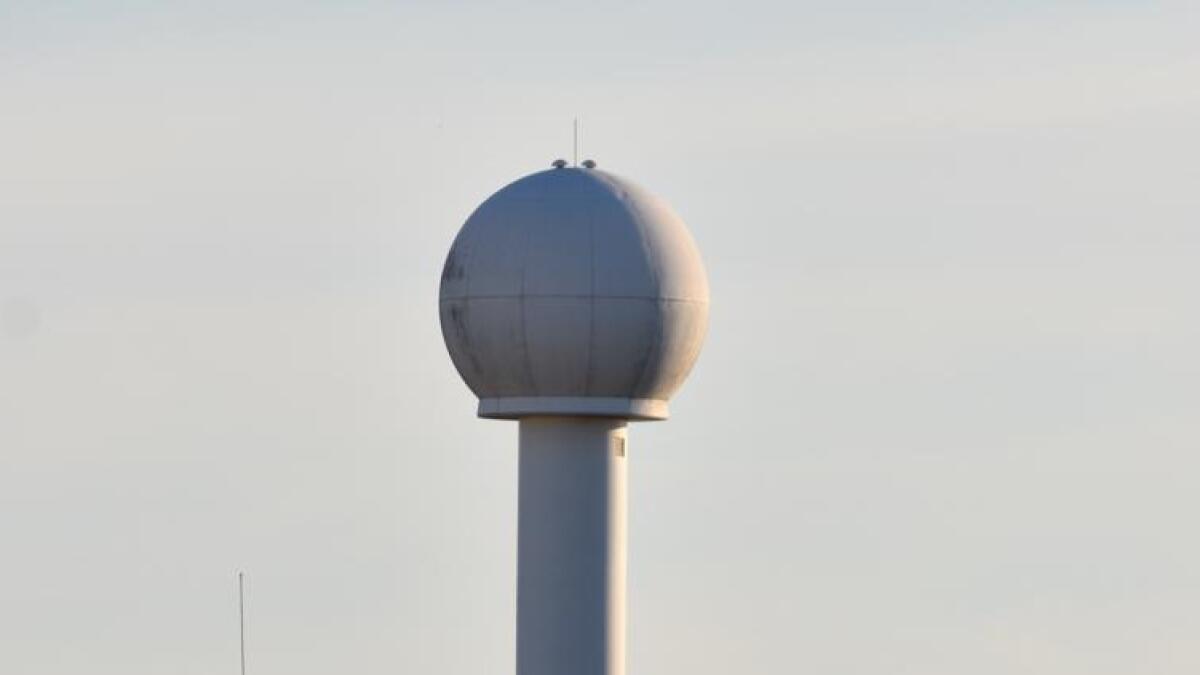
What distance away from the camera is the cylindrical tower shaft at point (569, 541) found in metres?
139

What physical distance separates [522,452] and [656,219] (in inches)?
230

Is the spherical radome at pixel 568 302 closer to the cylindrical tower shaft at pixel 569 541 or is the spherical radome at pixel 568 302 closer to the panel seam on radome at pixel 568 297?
the panel seam on radome at pixel 568 297

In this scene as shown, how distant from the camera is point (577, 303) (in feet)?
452

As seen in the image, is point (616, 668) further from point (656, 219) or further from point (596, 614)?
point (656, 219)

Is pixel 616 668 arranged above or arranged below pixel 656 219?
below

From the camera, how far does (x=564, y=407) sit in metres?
138

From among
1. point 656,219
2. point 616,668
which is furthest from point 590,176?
point 616,668

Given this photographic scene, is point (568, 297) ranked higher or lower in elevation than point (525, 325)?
higher

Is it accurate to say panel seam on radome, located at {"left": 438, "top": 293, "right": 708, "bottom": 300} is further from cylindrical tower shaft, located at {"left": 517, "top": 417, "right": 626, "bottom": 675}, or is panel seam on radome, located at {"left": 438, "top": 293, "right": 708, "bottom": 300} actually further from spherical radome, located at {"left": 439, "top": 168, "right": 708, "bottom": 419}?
cylindrical tower shaft, located at {"left": 517, "top": 417, "right": 626, "bottom": 675}

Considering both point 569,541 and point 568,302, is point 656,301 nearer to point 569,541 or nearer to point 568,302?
point 568,302

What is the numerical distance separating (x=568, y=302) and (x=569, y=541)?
5233 millimetres

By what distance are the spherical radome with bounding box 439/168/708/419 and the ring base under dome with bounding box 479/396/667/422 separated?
0.8 inches

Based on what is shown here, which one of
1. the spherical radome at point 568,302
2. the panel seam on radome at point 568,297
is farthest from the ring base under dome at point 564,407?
the panel seam on radome at point 568,297

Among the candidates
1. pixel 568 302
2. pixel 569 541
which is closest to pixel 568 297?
pixel 568 302
